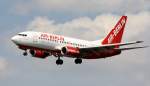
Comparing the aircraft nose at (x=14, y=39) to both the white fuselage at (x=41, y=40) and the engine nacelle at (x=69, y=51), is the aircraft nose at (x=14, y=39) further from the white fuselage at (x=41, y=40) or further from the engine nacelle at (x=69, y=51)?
the engine nacelle at (x=69, y=51)

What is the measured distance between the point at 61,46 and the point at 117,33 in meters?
20.5

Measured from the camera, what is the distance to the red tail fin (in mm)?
138625

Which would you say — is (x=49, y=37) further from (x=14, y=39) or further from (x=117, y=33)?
(x=117, y=33)

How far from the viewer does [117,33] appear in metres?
141

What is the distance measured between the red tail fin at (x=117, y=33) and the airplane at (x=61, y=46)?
6.42 feet

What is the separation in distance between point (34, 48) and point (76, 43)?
10526 millimetres

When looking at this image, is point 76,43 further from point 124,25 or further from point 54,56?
point 124,25

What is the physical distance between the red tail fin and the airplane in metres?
1.96

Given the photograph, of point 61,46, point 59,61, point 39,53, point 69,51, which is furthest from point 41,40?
point 59,61

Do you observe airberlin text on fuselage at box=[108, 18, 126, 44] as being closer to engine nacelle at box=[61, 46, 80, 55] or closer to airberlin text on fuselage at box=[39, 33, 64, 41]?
engine nacelle at box=[61, 46, 80, 55]

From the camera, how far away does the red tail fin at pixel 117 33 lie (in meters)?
139

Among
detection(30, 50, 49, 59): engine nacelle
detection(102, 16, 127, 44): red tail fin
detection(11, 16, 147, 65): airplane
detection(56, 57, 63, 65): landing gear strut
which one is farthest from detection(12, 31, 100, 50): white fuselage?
detection(102, 16, 127, 44): red tail fin

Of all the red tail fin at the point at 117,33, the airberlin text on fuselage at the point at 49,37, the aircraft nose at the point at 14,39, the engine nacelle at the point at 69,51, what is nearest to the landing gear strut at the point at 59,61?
the engine nacelle at the point at 69,51

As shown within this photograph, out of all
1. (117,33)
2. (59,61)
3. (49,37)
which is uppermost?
(117,33)
